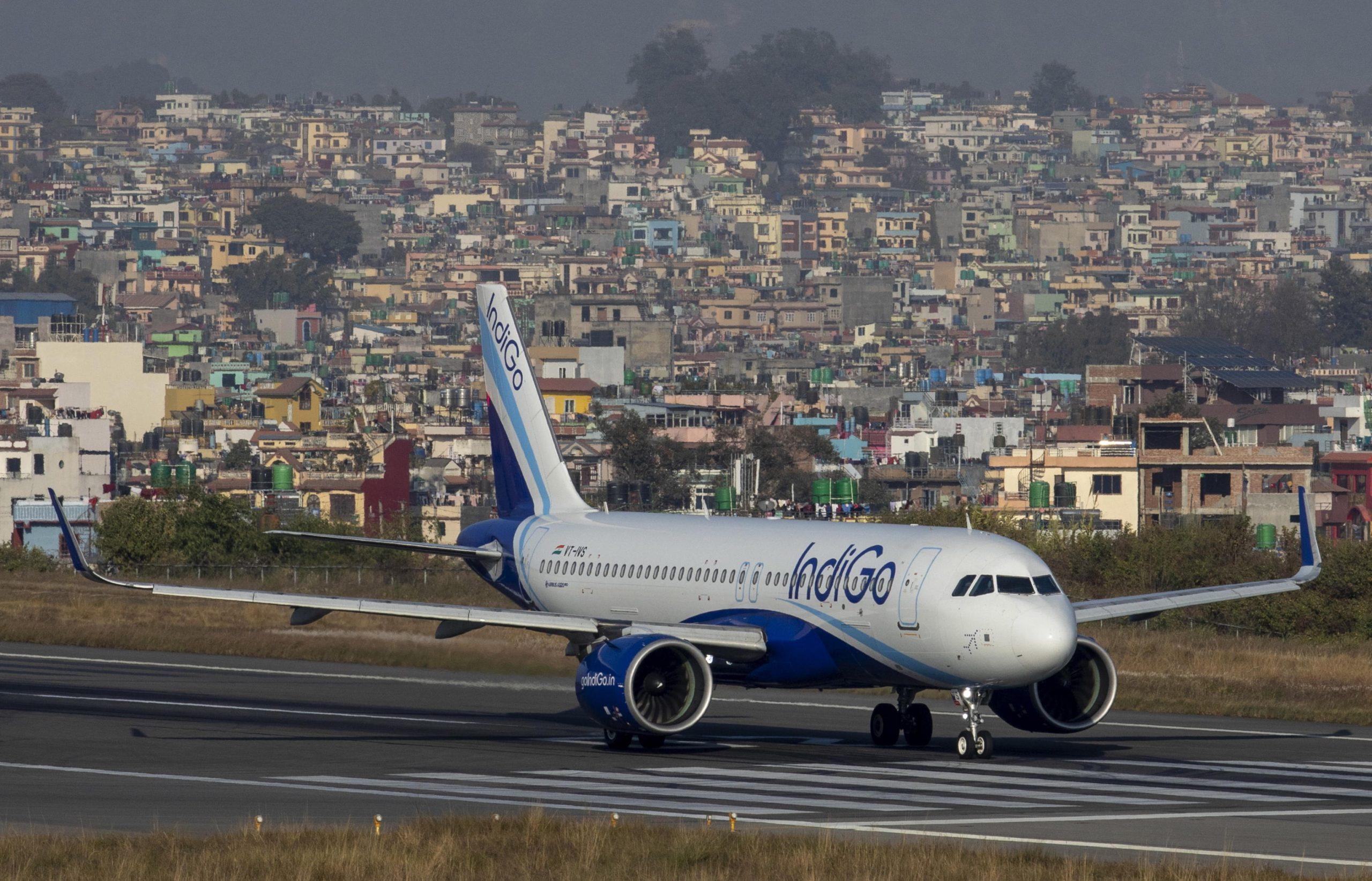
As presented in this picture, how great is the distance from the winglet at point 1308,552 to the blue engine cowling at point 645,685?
10.4 meters

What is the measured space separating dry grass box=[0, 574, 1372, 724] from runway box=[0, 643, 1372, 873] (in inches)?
53.0

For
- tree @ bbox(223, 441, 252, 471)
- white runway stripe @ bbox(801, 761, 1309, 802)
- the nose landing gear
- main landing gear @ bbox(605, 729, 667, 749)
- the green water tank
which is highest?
tree @ bbox(223, 441, 252, 471)

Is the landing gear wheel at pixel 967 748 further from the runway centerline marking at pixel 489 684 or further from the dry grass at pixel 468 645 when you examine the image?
the dry grass at pixel 468 645

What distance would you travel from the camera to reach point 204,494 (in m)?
96.6

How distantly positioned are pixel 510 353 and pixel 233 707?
9.10 metres

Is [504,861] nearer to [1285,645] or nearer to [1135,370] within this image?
[1285,645]

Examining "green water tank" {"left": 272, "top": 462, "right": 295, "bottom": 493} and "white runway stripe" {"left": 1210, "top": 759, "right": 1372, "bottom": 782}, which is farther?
"green water tank" {"left": 272, "top": 462, "right": 295, "bottom": 493}

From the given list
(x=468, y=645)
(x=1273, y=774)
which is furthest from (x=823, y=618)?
(x=468, y=645)

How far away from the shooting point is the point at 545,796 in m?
33.5

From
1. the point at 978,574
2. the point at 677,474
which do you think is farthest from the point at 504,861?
the point at 677,474

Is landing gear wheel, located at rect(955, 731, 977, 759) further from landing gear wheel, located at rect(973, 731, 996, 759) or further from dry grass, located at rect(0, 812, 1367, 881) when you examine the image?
dry grass, located at rect(0, 812, 1367, 881)

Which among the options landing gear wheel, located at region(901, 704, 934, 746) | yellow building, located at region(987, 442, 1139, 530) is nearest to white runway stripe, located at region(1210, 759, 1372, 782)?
landing gear wheel, located at region(901, 704, 934, 746)

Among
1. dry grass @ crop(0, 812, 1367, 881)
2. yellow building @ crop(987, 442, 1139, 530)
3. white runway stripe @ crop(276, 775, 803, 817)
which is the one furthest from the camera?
yellow building @ crop(987, 442, 1139, 530)

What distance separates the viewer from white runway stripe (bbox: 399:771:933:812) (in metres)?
32.6
